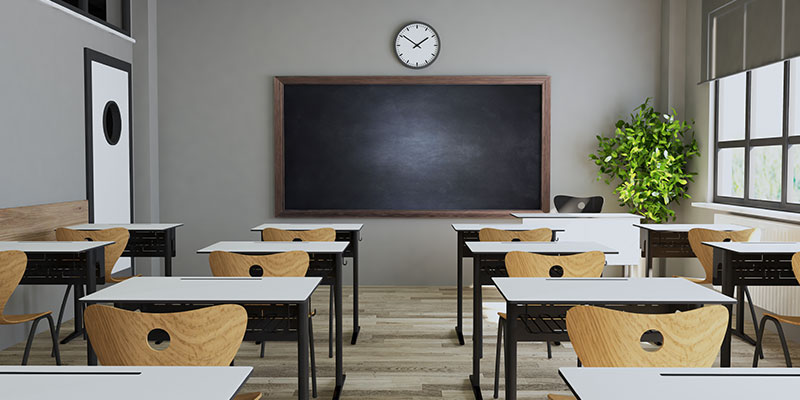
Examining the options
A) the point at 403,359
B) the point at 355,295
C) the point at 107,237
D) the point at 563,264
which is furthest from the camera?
the point at 355,295

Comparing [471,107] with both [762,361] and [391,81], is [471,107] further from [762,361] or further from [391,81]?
[762,361]

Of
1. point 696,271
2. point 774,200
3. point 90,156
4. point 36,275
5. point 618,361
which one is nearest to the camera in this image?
point 618,361

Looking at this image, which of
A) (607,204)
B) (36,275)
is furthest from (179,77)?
(607,204)

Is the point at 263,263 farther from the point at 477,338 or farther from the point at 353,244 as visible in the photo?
the point at 353,244

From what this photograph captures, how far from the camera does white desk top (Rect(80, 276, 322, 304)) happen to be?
224 cm

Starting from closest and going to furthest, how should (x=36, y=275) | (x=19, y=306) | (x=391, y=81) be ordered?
(x=36, y=275) < (x=19, y=306) < (x=391, y=81)

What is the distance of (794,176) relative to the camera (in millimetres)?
4621

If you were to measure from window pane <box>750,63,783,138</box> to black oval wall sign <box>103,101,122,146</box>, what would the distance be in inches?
219

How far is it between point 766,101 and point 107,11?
229 inches

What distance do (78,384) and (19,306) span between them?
11.9ft

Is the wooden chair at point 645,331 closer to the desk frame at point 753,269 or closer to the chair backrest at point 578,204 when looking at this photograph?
the desk frame at point 753,269

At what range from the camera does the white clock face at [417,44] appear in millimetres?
6340

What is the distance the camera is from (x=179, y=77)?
6445 millimetres

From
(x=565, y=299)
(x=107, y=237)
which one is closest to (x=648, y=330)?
(x=565, y=299)
